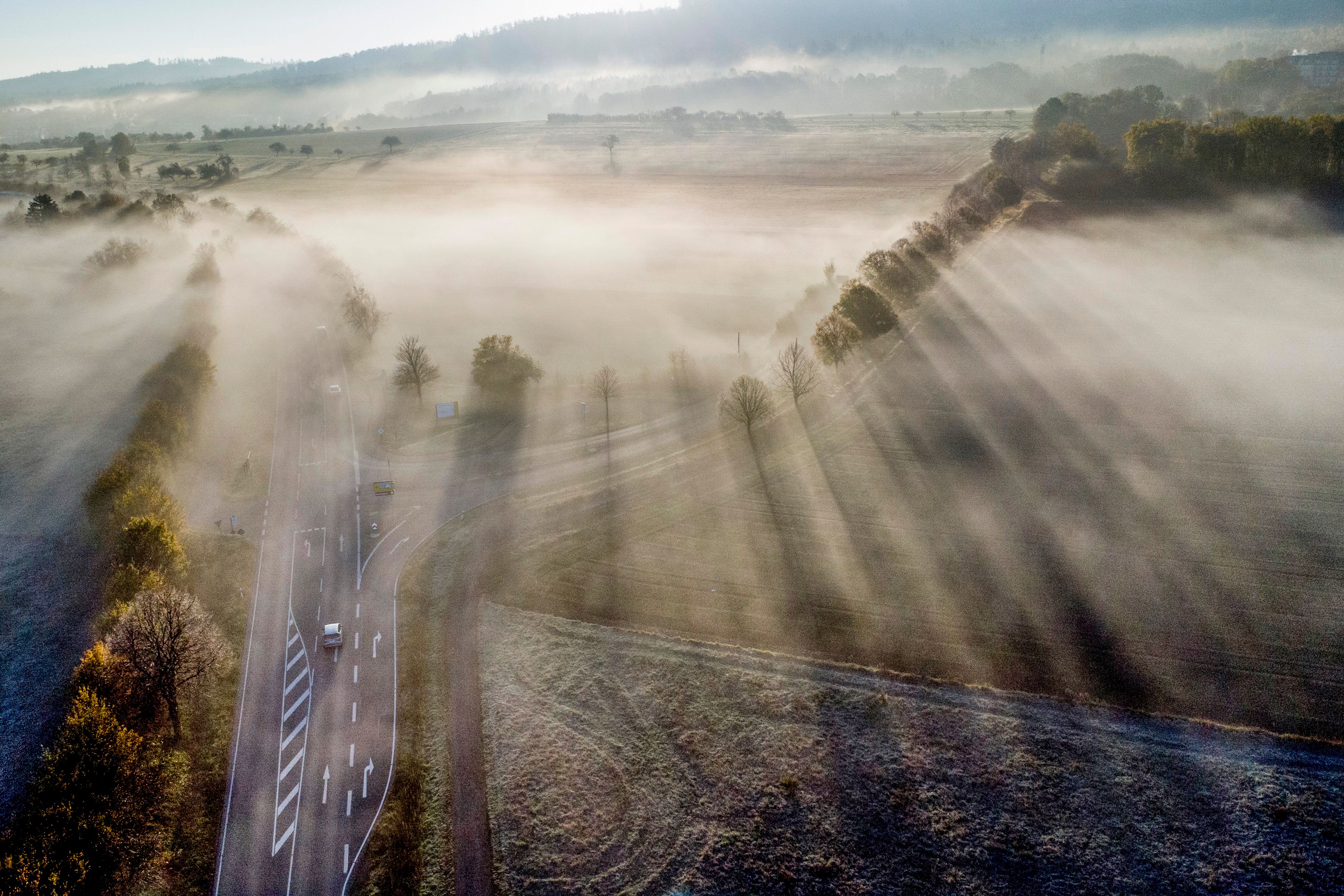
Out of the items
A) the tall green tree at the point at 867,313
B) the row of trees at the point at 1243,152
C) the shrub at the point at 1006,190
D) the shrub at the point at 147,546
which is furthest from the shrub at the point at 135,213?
the row of trees at the point at 1243,152

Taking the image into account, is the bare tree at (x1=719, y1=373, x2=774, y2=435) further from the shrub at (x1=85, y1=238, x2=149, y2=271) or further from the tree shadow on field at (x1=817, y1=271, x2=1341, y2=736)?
the shrub at (x1=85, y1=238, x2=149, y2=271)

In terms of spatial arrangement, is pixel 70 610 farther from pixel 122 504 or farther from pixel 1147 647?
pixel 1147 647

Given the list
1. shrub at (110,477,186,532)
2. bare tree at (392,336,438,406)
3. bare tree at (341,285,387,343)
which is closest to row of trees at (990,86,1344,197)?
bare tree at (392,336,438,406)

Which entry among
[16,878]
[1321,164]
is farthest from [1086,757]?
[1321,164]

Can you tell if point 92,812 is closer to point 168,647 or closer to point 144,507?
point 168,647

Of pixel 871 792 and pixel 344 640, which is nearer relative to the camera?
pixel 871 792

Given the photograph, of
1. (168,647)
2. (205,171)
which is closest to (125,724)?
(168,647)

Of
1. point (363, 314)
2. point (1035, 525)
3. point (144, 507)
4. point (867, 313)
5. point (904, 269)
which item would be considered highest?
point (904, 269)
